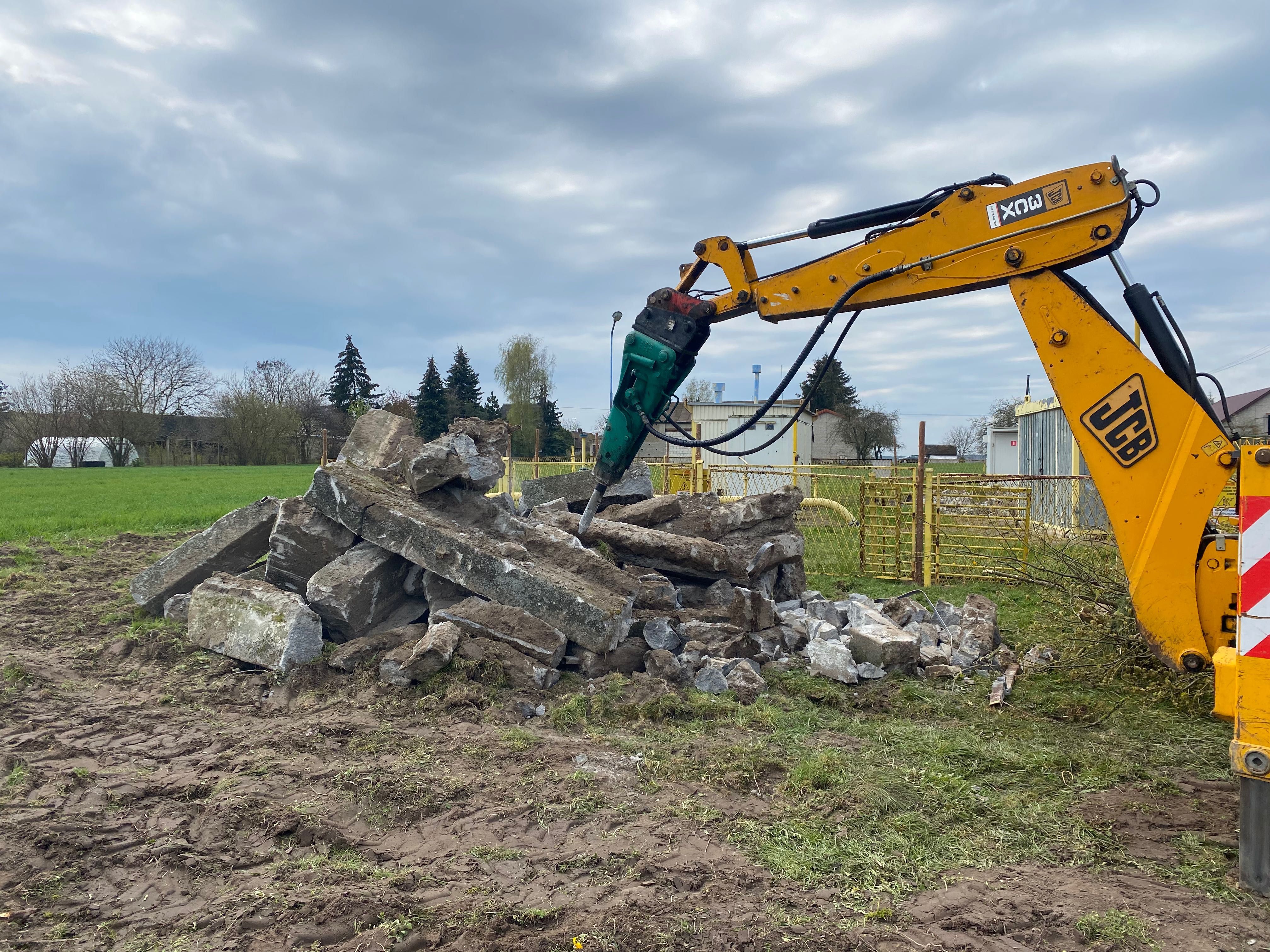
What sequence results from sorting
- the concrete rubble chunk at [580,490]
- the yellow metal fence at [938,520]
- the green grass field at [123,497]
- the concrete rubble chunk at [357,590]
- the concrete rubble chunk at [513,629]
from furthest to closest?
1. the green grass field at [123,497]
2. the yellow metal fence at [938,520]
3. the concrete rubble chunk at [580,490]
4. the concrete rubble chunk at [357,590]
5. the concrete rubble chunk at [513,629]

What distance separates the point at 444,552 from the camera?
6148 mm

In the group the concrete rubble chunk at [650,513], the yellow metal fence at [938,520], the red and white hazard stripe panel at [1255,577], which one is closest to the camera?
the red and white hazard stripe panel at [1255,577]

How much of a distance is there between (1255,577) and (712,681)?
3.39m

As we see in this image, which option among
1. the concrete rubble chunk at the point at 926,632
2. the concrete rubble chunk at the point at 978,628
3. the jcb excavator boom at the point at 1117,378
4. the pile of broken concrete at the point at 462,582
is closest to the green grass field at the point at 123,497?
the pile of broken concrete at the point at 462,582

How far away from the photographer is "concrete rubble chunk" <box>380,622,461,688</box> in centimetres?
546

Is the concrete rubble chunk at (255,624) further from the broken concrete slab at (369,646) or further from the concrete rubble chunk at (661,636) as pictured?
the concrete rubble chunk at (661,636)

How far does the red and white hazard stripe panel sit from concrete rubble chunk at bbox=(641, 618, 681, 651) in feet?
12.6

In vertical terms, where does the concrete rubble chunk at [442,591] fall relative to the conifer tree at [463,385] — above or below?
below

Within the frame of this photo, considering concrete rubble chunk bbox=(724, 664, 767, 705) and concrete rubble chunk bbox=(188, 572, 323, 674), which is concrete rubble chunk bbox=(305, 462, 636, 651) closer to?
concrete rubble chunk bbox=(188, 572, 323, 674)

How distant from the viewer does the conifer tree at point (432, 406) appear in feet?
176

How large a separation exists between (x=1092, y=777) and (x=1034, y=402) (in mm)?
15349

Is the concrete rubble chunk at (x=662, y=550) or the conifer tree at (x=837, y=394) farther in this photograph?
the conifer tree at (x=837, y=394)

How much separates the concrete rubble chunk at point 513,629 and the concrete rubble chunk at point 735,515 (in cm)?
265

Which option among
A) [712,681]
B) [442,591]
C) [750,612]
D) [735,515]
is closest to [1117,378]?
[712,681]
